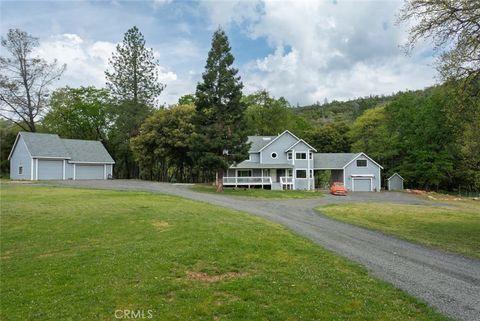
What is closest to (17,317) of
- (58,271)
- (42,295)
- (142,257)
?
(42,295)

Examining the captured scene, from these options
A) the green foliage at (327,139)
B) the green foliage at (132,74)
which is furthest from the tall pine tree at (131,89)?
the green foliage at (327,139)

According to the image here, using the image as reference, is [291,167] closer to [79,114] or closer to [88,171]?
[88,171]

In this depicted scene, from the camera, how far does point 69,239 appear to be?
1134 cm

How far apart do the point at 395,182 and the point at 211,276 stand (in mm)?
50117

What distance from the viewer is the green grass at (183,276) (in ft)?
19.4

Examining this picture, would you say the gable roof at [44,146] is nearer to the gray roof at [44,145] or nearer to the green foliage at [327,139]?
the gray roof at [44,145]

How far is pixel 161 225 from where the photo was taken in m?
13.5

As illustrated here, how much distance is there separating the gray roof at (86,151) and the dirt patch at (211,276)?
1566 inches

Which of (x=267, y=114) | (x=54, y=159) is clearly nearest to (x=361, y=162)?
(x=267, y=114)

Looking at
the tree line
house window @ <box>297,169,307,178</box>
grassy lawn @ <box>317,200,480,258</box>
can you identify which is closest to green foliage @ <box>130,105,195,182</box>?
the tree line

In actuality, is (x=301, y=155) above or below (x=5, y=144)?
below

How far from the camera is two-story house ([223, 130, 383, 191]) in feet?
140

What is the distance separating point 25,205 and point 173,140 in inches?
985

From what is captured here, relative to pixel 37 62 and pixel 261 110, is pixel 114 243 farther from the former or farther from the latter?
pixel 261 110
